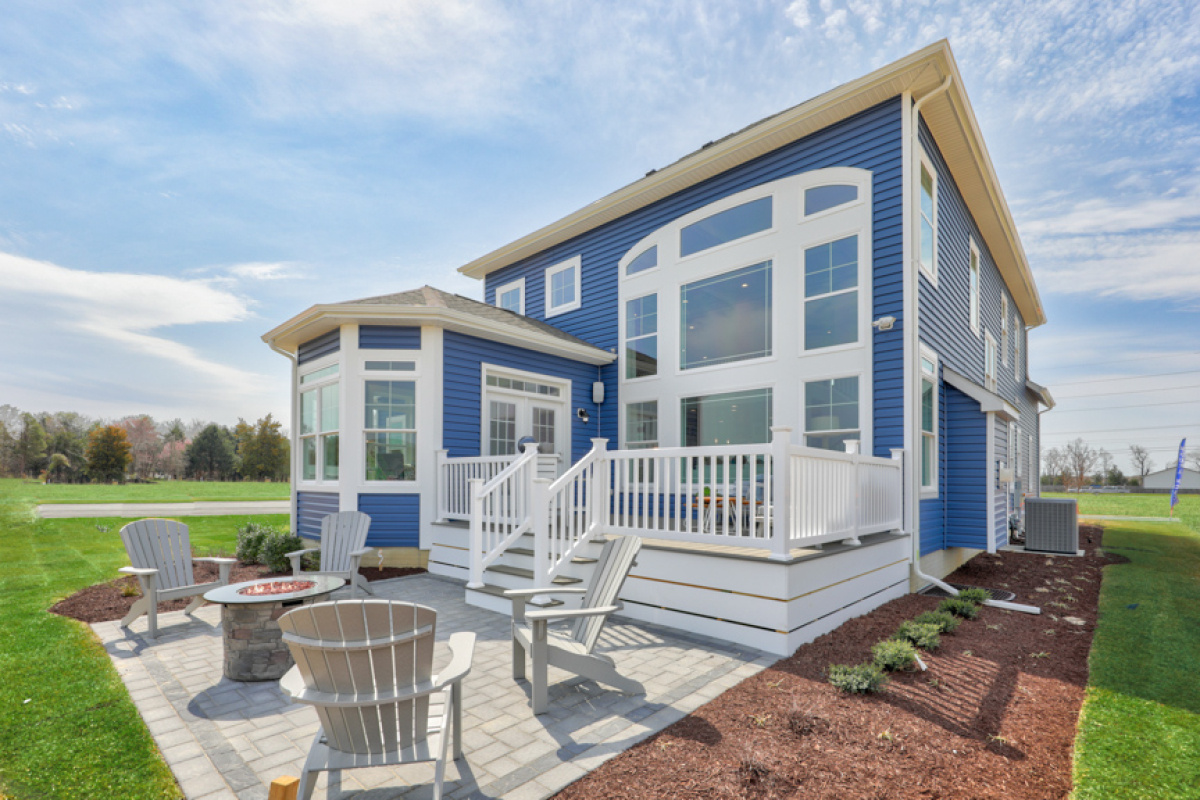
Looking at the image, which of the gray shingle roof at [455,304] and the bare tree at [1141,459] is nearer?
the gray shingle roof at [455,304]

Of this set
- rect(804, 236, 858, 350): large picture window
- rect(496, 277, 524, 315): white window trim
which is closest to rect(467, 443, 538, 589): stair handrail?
rect(804, 236, 858, 350): large picture window

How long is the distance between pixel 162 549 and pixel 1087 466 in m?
74.3

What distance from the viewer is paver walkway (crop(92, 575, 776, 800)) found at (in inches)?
104

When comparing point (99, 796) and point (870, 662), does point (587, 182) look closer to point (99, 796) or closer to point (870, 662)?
point (870, 662)

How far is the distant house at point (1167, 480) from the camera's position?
159 feet

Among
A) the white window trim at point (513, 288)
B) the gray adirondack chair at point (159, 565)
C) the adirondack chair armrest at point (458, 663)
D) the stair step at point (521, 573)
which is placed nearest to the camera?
the adirondack chair armrest at point (458, 663)

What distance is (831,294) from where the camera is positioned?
7773 millimetres

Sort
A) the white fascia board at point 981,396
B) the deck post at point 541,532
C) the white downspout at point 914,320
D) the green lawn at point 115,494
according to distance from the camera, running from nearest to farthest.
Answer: the deck post at point 541,532 < the white downspout at point 914,320 < the white fascia board at point 981,396 < the green lawn at point 115,494

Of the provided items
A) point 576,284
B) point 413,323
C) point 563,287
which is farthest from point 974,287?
point 413,323

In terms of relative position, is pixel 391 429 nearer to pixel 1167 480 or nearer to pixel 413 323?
pixel 413 323

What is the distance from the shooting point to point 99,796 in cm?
252

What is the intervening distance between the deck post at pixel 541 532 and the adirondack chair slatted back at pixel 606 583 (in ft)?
4.43

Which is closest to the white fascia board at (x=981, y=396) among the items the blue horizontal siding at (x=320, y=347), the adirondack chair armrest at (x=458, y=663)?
the adirondack chair armrest at (x=458, y=663)

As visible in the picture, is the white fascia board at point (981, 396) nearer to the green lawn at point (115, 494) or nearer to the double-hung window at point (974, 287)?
the double-hung window at point (974, 287)
